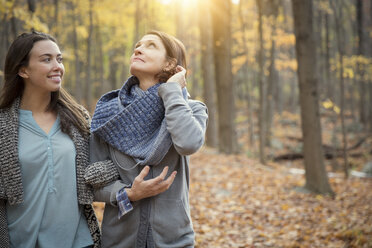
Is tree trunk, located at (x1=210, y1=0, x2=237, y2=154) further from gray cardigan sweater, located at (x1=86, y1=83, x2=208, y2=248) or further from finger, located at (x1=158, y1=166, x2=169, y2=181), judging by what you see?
finger, located at (x1=158, y1=166, x2=169, y2=181)

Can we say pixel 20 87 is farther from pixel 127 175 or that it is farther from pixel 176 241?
pixel 176 241

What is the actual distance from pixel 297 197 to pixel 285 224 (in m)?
1.91

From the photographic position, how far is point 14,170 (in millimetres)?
1979

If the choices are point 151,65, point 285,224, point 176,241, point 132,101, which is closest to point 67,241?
point 176,241

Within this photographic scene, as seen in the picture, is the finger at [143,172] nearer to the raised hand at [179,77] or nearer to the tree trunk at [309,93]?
the raised hand at [179,77]

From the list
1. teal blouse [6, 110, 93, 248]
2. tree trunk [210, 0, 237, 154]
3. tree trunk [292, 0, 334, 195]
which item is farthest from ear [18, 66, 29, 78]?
tree trunk [210, 0, 237, 154]

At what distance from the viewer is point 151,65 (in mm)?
2092

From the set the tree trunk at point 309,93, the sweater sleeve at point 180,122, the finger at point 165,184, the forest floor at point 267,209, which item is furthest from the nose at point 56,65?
the tree trunk at point 309,93

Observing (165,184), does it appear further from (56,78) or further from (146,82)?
(56,78)

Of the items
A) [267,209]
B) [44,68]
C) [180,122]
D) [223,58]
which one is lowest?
[267,209]

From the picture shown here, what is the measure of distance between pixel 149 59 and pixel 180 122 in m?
0.51

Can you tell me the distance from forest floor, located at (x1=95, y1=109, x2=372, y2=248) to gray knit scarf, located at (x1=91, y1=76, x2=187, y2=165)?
3.18 meters

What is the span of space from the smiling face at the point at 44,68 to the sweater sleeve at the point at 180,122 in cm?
78

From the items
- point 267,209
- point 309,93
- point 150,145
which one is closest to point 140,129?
point 150,145
